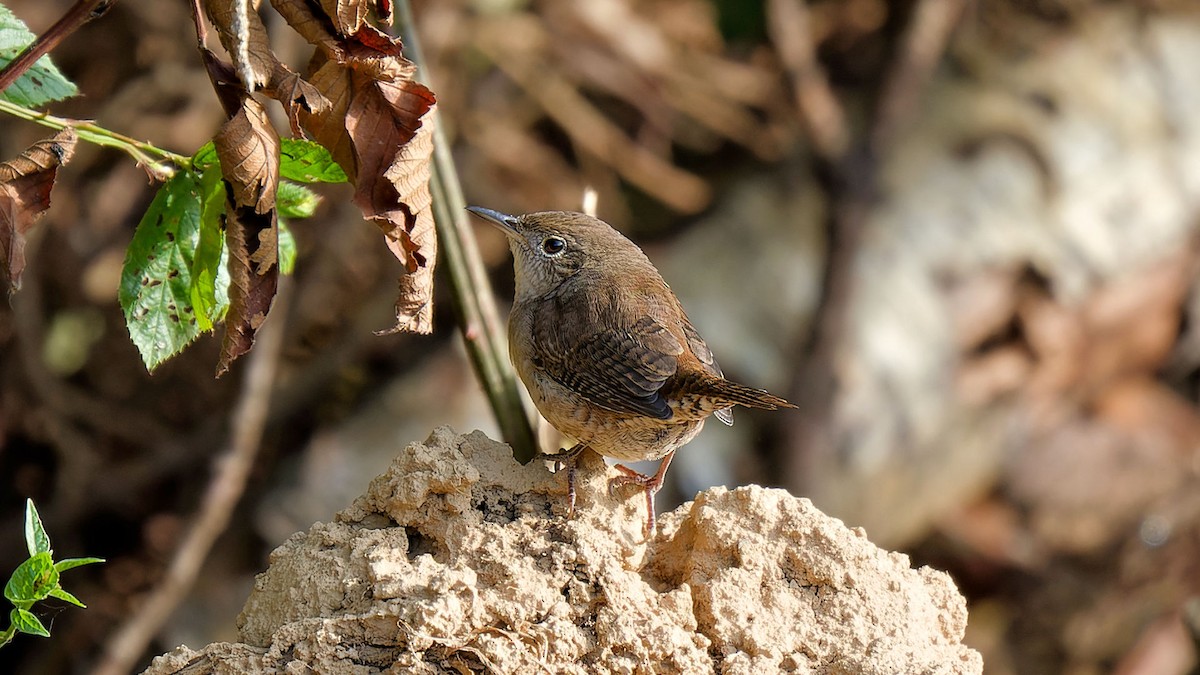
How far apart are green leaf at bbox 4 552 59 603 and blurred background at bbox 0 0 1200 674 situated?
11.4ft

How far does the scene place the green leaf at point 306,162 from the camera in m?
2.05

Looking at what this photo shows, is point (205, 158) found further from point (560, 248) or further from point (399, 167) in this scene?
point (560, 248)

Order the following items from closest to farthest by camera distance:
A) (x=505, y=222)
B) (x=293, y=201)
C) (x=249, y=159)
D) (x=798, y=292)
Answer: (x=249, y=159) < (x=293, y=201) < (x=505, y=222) < (x=798, y=292)

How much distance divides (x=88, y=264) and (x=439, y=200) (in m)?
4.27

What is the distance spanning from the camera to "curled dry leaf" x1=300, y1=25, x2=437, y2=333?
2.02 m

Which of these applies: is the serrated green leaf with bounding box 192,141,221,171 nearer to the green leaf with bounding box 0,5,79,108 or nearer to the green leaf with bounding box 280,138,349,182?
the green leaf with bounding box 280,138,349,182

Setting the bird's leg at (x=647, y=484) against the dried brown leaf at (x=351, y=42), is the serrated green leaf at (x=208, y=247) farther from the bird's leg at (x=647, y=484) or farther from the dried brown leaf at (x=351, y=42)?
the bird's leg at (x=647, y=484)

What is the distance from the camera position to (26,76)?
210 cm

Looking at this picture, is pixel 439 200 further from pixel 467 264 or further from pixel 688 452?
pixel 688 452

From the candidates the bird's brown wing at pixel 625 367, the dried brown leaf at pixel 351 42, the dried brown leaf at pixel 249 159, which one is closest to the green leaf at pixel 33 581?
the dried brown leaf at pixel 249 159

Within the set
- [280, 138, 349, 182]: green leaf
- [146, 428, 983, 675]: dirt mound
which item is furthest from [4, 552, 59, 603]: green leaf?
[280, 138, 349, 182]: green leaf

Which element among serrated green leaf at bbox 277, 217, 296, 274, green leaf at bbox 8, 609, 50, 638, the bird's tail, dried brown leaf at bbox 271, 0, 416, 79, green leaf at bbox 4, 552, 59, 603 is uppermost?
dried brown leaf at bbox 271, 0, 416, 79

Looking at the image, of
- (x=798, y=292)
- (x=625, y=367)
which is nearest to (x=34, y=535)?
(x=625, y=367)

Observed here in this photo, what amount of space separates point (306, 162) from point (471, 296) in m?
0.58
